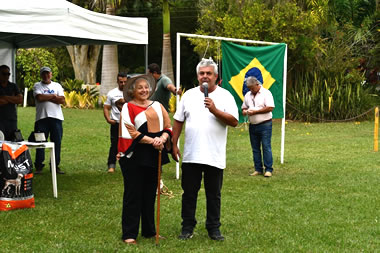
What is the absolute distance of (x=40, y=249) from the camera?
6.37 metres

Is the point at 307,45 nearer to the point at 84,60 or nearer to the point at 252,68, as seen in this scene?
the point at 252,68

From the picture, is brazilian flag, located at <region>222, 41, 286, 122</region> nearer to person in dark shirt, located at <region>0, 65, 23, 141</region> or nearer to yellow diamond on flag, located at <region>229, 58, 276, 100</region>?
yellow diamond on flag, located at <region>229, 58, 276, 100</region>

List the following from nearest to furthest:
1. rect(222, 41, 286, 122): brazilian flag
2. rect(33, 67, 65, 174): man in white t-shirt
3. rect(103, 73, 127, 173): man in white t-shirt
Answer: rect(103, 73, 127, 173): man in white t-shirt < rect(33, 67, 65, 174): man in white t-shirt < rect(222, 41, 286, 122): brazilian flag

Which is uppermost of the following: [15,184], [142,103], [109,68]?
[109,68]

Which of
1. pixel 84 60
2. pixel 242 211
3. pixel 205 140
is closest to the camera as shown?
pixel 205 140

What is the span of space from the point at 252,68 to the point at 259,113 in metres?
1.17

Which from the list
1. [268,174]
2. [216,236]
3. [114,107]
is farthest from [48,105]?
[216,236]

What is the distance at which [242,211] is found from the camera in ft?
27.4

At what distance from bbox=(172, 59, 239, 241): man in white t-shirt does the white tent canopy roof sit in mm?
2931

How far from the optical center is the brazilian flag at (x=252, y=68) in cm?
1188

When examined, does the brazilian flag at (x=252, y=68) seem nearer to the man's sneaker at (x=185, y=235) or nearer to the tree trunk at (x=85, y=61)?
the man's sneaker at (x=185, y=235)

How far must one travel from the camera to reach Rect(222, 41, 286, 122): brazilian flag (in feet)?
39.0

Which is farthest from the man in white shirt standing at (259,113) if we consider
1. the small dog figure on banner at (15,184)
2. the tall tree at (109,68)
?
the tall tree at (109,68)

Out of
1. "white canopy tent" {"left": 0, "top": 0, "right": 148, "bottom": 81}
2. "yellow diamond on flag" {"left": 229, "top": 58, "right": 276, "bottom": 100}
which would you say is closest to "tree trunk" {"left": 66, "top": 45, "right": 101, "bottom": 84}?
"yellow diamond on flag" {"left": 229, "top": 58, "right": 276, "bottom": 100}
